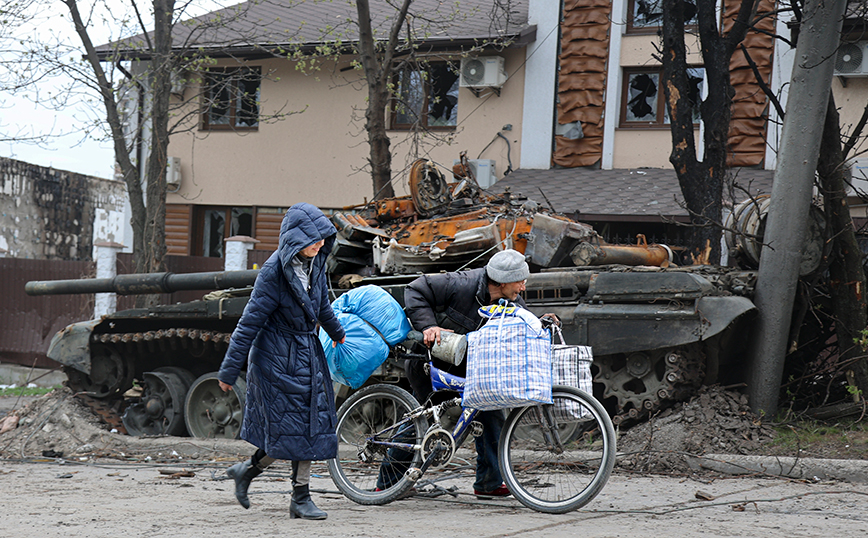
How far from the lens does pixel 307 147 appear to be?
18656 mm

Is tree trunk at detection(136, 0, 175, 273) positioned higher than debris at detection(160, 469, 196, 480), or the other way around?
tree trunk at detection(136, 0, 175, 273)

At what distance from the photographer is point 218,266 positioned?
660 inches

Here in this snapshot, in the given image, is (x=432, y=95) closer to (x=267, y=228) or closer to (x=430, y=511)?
(x=267, y=228)

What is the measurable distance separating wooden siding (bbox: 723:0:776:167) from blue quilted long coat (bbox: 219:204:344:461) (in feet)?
37.5

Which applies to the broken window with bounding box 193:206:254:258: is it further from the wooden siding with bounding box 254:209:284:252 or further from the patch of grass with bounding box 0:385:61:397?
the patch of grass with bounding box 0:385:61:397

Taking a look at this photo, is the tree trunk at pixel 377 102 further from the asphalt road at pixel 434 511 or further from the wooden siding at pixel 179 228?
the wooden siding at pixel 179 228

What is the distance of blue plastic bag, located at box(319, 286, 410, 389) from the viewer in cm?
573

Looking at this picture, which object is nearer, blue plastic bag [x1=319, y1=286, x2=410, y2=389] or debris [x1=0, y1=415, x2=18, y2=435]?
blue plastic bag [x1=319, y1=286, x2=410, y2=389]

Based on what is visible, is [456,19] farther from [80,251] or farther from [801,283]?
[80,251]

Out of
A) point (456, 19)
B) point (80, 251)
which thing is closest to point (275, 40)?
point (456, 19)

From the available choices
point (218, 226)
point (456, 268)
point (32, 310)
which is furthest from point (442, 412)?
point (218, 226)

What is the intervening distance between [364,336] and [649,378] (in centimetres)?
320

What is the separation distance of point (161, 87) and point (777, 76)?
32.7 ft

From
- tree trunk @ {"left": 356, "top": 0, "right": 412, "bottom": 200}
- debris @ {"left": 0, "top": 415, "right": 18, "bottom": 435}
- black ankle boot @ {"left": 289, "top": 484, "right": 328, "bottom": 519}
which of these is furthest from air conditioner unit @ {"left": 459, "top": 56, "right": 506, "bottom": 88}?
black ankle boot @ {"left": 289, "top": 484, "right": 328, "bottom": 519}
